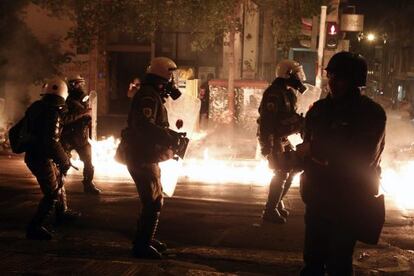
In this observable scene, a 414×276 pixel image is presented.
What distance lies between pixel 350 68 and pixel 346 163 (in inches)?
25.2

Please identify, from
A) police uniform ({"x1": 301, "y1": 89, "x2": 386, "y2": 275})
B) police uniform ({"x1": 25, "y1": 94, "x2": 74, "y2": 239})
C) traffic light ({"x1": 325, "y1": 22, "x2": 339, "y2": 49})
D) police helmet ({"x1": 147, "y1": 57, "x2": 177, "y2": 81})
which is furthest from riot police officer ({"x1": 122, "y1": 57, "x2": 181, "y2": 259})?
traffic light ({"x1": 325, "y1": 22, "x2": 339, "y2": 49})

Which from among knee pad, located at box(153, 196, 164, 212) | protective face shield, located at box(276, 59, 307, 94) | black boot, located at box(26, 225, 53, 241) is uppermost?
protective face shield, located at box(276, 59, 307, 94)

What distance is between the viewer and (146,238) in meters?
5.48

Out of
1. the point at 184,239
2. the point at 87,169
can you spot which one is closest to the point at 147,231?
the point at 184,239

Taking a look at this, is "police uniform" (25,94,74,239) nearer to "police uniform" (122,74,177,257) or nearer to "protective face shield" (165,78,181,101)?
"police uniform" (122,74,177,257)

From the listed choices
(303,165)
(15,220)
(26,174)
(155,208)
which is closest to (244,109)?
(26,174)

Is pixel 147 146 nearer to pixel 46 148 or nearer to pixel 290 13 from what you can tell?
pixel 46 148

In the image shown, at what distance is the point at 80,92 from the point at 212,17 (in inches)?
287

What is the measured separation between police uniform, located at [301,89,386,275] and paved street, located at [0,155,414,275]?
1439 mm

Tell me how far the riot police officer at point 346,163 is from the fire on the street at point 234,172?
15.3 ft

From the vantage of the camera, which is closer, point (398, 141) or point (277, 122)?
point (277, 122)

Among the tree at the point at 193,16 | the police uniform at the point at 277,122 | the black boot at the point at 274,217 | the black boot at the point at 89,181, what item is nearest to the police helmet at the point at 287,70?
the police uniform at the point at 277,122

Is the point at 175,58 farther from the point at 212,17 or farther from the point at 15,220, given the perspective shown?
the point at 15,220

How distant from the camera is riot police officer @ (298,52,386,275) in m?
3.85
